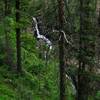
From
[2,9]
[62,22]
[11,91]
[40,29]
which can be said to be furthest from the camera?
[40,29]

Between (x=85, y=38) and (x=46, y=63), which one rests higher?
(x=85, y=38)

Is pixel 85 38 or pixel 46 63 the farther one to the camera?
pixel 85 38

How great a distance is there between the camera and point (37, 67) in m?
31.2

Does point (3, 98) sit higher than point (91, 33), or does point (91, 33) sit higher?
point (91, 33)

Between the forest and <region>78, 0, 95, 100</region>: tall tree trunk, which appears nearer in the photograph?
the forest

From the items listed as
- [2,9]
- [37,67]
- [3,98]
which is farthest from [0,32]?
[3,98]

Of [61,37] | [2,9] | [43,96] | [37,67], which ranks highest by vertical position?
[2,9]

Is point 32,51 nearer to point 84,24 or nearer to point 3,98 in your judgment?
point 84,24

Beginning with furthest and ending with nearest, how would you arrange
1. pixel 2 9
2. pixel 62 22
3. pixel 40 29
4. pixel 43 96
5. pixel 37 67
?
1. pixel 40 29
2. pixel 2 9
3. pixel 37 67
4. pixel 43 96
5. pixel 62 22

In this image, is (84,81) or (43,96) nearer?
(43,96)

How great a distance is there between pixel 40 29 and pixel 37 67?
13.8 metres

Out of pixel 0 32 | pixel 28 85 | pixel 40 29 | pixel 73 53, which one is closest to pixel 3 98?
pixel 28 85

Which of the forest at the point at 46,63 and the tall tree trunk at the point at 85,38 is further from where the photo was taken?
the tall tree trunk at the point at 85,38

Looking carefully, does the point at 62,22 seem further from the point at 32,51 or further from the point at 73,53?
the point at 32,51
